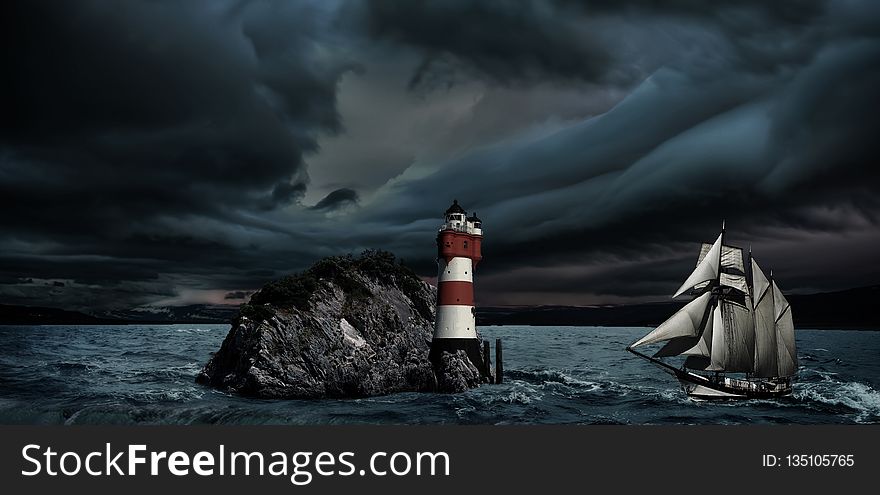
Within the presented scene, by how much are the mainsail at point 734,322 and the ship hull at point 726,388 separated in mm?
1259

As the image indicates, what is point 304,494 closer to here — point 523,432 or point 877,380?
point 523,432

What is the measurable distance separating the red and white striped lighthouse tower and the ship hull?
19404 mm

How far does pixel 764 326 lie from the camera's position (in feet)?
181

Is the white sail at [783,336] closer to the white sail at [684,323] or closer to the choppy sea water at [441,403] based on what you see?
the choppy sea water at [441,403]

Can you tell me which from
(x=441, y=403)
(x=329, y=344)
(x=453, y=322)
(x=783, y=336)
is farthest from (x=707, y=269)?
(x=329, y=344)

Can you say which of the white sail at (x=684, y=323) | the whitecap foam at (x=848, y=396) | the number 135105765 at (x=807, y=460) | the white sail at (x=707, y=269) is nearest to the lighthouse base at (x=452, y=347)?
the white sail at (x=684, y=323)

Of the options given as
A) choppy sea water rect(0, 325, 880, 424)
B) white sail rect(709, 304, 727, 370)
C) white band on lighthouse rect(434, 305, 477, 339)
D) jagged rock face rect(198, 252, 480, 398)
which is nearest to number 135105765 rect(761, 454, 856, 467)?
choppy sea water rect(0, 325, 880, 424)

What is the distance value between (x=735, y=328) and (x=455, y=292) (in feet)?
87.4

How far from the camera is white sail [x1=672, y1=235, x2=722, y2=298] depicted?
54219 millimetres

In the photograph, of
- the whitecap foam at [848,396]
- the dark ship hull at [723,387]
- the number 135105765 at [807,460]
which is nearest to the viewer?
the number 135105765 at [807,460]

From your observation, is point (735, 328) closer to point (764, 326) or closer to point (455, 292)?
point (764, 326)

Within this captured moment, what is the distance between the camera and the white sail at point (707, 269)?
54219 millimetres

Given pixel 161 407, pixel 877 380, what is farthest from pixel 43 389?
pixel 877 380

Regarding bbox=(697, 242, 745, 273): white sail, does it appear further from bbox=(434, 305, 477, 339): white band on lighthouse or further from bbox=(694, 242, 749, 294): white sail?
bbox=(434, 305, 477, 339): white band on lighthouse
